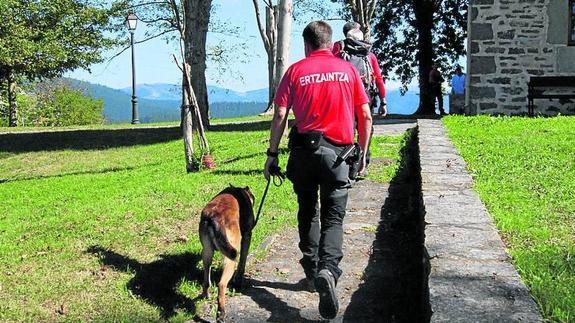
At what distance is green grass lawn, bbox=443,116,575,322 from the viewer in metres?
3.75

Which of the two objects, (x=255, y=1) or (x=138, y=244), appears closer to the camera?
(x=138, y=244)

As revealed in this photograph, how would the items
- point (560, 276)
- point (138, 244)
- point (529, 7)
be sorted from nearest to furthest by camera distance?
point (560, 276) → point (138, 244) → point (529, 7)

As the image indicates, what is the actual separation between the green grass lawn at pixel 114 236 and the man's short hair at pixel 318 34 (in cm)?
195

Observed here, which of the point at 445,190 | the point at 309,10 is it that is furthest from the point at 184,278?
the point at 309,10

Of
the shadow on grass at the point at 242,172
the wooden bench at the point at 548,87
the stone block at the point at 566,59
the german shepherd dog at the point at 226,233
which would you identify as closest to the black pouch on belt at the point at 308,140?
the german shepherd dog at the point at 226,233

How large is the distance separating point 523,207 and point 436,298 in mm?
2936

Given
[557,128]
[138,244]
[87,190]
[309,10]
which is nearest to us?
[138,244]

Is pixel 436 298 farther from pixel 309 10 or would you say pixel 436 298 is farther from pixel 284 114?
pixel 309 10

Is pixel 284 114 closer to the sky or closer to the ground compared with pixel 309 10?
closer to the ground

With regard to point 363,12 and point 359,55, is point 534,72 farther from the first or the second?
point 359,55

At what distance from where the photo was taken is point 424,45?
94.2 feet

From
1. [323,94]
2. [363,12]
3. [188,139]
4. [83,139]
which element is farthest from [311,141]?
[363,12]

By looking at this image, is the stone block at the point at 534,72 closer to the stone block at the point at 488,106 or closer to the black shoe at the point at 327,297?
the stone block at the point at 488,106

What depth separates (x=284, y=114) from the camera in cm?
444
